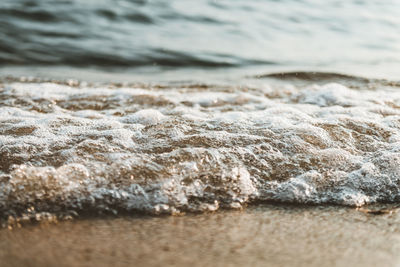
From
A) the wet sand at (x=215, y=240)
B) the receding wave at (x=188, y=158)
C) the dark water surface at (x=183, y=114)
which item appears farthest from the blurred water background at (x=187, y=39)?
the wet sand at (x=215, y=240)

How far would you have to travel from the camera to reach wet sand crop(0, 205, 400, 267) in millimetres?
1299

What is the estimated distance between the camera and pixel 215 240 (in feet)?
4.70

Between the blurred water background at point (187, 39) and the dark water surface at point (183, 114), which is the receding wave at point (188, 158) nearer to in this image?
the dark water surface at point (183, 114)

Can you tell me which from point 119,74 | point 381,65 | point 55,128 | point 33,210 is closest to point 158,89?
point 119,74

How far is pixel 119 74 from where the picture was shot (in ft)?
14.4

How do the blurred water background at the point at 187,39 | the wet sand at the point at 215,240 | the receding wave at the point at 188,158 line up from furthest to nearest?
the blurred water background at the point at 187,39 < the receding wave at the point at 188,158 < the wet sand at the point at 215,240

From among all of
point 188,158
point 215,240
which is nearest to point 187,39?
→ point 188,158

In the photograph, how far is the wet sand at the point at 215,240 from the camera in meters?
1.30

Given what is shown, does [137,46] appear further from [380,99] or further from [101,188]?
[101,188]

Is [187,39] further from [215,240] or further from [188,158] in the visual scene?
[215,240]

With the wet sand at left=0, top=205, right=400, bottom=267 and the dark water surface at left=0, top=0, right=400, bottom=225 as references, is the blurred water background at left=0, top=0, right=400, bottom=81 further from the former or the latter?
the wet sand at left=0, top=205, right=400, bottom=267

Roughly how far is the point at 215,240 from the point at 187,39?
14.4 feet

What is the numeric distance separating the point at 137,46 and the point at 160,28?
2.64 feet

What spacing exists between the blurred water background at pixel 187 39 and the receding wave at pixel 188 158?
1.84 meters
